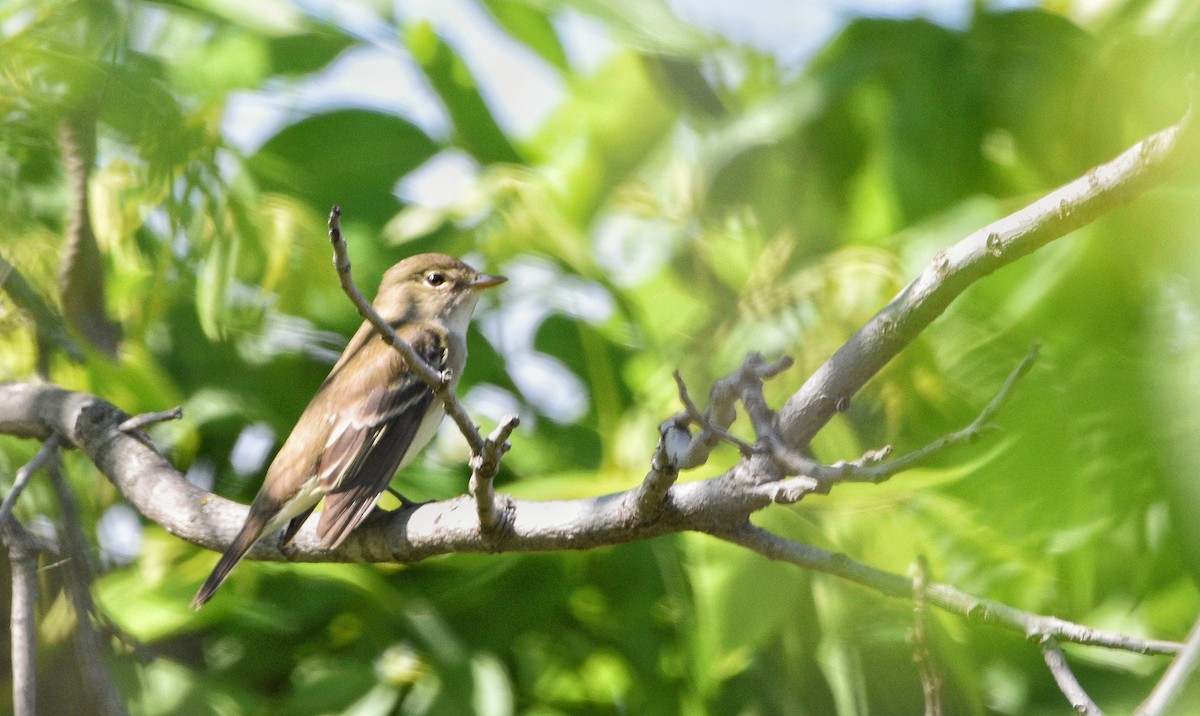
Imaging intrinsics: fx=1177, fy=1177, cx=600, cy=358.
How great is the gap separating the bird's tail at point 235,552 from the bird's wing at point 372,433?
0.56ft

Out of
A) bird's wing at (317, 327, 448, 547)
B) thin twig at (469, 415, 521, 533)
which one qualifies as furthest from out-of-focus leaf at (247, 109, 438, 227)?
thin twig at (469, 415, 521, 533)

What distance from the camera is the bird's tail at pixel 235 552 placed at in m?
3.15

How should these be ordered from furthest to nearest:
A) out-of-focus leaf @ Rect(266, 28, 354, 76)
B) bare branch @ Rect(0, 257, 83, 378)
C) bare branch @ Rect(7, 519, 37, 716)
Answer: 1. out-of-focus leaf @ Rect(266, 28, 354, 76)
2. bare branch @ Rect(0, 257, 83, 378)
3. bare branch @ Rect(7, 519, 37, 716)

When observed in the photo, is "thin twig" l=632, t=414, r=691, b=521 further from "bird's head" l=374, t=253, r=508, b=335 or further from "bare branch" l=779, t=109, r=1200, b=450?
"bird's head" l=374, t=253, r=508, b=335

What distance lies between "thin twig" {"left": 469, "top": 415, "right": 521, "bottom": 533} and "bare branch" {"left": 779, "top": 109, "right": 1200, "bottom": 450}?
547 mm

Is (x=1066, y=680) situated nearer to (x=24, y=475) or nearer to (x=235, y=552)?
(x=235, y=552)

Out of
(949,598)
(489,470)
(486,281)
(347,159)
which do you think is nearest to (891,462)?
(949,598)

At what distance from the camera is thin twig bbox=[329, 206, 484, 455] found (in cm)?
211

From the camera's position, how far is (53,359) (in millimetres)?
3855

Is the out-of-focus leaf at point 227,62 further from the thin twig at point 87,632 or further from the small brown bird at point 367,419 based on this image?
the thin twig at point 87,632

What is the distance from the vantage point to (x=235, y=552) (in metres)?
3.16

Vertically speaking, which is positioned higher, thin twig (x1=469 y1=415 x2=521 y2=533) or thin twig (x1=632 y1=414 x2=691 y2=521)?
thin twig (x1=632 y1=414 x2=691 y2=521)

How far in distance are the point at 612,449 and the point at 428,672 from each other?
0.93m

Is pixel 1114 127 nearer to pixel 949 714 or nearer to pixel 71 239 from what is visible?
pixel 949 714
